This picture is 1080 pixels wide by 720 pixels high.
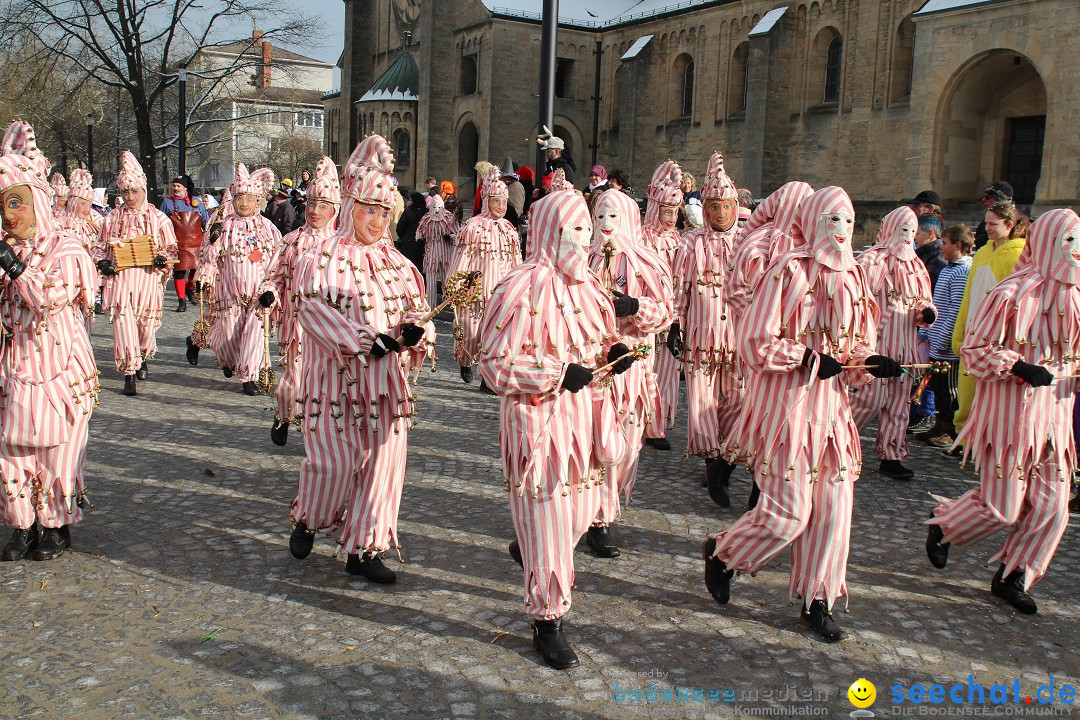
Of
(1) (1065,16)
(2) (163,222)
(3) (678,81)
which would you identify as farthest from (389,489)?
(3) (678,81)

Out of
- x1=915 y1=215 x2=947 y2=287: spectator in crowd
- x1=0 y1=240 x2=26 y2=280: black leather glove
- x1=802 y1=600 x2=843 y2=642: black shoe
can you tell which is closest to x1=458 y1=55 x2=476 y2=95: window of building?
x1=915 y1=215 x2=947 y2=287: spectator in crowd

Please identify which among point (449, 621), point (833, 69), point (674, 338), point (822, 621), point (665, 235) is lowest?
point (449, 621)

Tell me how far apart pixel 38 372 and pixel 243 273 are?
206 inches

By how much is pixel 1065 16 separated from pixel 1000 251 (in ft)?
64.9

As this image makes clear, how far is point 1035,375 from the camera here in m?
5.07

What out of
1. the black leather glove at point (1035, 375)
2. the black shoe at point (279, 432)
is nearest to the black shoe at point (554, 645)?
the black leather glove at point (1035, 375)

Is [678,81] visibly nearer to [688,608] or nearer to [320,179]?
[320,179]

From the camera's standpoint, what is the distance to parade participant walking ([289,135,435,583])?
5312 millimetres

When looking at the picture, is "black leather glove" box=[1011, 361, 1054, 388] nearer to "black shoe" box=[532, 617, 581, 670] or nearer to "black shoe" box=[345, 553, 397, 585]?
"black shoe" box=[532, 617, 581, 670]

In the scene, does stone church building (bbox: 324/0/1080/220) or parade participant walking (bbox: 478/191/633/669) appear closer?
parade participant walking (bbox: 478/191/633/669)

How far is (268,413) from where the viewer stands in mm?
9812

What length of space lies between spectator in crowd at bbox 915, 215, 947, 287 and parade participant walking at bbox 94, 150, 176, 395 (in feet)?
24.9

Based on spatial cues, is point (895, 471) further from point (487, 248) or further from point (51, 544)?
point (51, 544)

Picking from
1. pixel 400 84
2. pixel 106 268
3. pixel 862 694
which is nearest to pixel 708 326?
pixel 862 694
